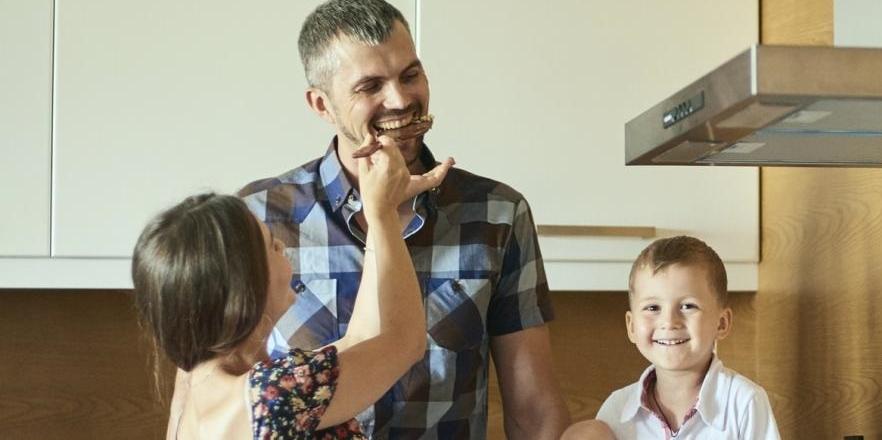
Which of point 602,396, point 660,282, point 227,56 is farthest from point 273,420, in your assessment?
point 602,396

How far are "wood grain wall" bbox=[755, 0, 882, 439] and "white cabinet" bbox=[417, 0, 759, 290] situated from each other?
69mm

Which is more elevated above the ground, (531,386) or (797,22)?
(797,22)

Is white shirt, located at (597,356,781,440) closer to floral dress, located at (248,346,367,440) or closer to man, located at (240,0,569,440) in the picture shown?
man, located at (240,0,569,440)

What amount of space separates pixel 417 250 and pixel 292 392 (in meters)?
0.44

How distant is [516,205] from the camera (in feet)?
5.57

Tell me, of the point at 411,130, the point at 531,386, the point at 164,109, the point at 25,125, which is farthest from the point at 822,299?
the point at 25,125

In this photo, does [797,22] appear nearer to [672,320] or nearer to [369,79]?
[672,320]

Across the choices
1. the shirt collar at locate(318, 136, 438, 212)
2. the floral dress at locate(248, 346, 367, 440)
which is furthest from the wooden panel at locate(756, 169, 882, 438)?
the floral dress at locate(248, 346, 367, 440)

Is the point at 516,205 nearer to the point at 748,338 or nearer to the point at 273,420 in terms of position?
the point at 273,420

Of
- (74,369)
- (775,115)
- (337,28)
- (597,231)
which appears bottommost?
(74,369)

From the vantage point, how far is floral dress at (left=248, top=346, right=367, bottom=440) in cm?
122

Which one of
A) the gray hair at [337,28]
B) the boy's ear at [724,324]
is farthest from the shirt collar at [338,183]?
the boy's ear at [724,324]

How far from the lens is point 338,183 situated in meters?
1.66

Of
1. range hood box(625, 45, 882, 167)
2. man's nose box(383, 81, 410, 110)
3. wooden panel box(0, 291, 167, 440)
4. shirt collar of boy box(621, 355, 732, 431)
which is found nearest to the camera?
range hood box(625, 45, 882, 167)
